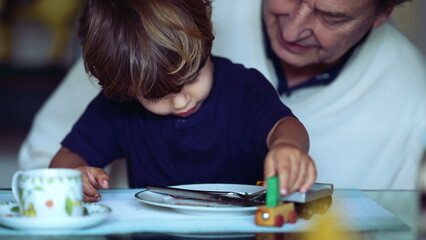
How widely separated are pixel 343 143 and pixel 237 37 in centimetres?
35

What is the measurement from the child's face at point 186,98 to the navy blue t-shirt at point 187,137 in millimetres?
61

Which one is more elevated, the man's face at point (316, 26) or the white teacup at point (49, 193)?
the man's face at point (316, 26)

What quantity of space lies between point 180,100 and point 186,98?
14 mm

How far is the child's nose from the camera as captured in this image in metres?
1.41

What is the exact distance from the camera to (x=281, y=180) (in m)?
0.99

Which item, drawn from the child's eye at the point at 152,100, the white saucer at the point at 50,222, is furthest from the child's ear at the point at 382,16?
the white saucer at the point at 50,222

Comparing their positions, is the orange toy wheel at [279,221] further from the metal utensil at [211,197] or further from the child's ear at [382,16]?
the child's ear at [382,16]

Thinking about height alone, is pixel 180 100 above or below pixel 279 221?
above

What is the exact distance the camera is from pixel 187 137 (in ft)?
5.04

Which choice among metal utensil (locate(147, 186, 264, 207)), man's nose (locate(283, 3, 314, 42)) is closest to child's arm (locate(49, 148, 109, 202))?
metal utensil (locate(147, 186, 264, 207))

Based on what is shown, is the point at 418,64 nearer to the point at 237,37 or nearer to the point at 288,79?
the point at 288,79

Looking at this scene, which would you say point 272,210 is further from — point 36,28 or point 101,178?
point 36,28

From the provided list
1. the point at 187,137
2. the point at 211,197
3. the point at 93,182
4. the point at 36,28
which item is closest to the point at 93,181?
the point at 93,182

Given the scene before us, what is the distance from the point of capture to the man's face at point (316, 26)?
159cm
